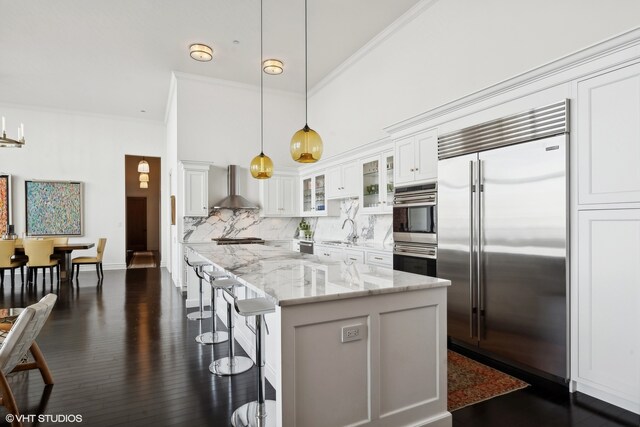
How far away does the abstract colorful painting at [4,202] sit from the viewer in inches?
311

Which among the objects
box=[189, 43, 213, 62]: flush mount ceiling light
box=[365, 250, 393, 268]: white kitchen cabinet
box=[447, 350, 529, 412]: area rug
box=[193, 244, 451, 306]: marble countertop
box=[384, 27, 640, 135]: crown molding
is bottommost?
box=[447, 350, 529, 412]: area rug

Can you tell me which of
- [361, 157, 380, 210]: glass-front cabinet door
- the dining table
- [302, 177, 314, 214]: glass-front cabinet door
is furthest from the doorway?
[361, 157, 380, 210]: glass-front cabinet door

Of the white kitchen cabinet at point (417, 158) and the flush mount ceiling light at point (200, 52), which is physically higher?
the flush mount ceiling light at point (200, 52)

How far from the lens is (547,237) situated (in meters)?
2.67

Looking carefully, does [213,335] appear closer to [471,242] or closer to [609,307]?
[471,242]

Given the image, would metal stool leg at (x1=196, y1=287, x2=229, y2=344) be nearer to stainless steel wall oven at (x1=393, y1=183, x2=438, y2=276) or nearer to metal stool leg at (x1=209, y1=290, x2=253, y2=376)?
metal stool leg at (x1=209, y1=290, x2=253, y2=376)

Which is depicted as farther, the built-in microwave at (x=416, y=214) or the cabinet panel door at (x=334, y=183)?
the cabinet panel door at (x=334, y=183)

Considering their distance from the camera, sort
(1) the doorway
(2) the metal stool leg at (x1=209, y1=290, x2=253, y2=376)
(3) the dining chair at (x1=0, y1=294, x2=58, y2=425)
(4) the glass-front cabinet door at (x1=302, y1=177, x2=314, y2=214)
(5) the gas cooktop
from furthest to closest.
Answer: (1) the doorway
(4) the glass-front cabinet door at (x1=302, y1=177, x2=314, y2=214)
(5) the gas cooktop
(2) the metal stool leg at (x1=209, y1=290, x2=253, y2=376)
(3) the dining chair at (x1=0, y1=294, x2=58, y2=425)

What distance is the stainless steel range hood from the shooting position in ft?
21.9

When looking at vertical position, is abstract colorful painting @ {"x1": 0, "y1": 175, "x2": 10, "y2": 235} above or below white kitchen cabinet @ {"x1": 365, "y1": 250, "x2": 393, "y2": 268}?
above

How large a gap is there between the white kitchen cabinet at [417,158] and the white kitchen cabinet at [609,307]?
4.92ft

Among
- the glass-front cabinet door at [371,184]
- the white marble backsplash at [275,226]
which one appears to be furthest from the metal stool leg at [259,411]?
the white marble backsplash at [275,226]

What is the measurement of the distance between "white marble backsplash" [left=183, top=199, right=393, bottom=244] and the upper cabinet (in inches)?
11.3

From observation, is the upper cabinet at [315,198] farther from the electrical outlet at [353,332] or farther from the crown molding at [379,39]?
the electrical outlet at [353,332]
